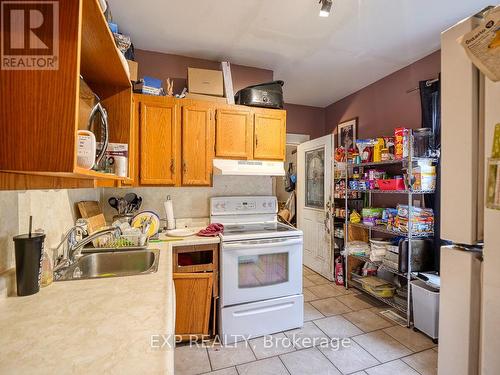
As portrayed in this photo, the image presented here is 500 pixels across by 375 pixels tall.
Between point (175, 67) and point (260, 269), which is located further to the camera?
point (175, 67)

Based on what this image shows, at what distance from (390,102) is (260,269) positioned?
8.12 ft

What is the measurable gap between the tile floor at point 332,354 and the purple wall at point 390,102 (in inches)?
81.4

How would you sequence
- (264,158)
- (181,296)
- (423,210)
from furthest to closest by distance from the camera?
1. (264,158)
2. (423,210)
3. (181,296)

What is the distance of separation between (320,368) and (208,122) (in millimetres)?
2232

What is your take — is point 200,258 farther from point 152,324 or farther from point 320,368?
point 152,324

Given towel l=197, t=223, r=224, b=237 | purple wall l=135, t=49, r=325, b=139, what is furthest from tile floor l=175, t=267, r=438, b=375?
purple wall l=135, t=49, r=325, b=139

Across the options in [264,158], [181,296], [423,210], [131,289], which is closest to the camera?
[131,289]

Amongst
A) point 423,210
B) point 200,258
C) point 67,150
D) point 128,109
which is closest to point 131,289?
point 67,150

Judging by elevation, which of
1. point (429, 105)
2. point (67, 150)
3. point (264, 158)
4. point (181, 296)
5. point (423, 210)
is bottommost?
point (181, 296)

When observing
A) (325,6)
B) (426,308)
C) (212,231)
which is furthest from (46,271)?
(426,308)

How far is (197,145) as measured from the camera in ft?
7.88

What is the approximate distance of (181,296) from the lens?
198 cm

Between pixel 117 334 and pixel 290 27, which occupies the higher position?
pixel 290 27

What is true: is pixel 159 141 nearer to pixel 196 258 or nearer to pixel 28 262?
pixel 196 258
